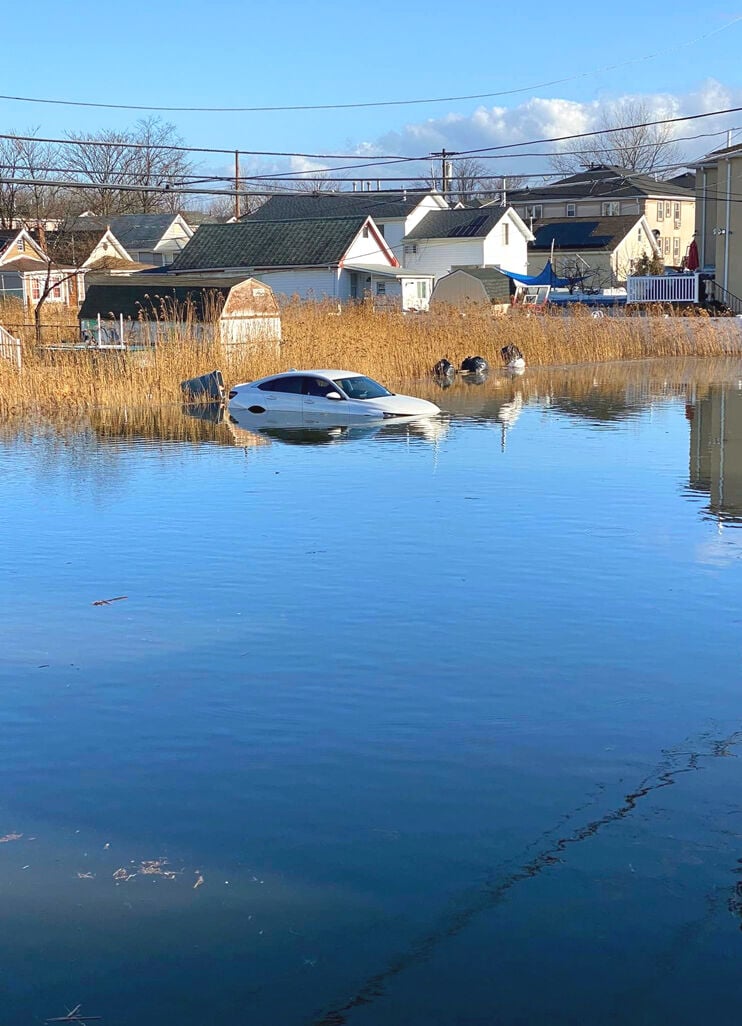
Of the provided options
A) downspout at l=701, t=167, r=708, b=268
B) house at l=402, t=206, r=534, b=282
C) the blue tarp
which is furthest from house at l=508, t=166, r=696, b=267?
downspout at l=701, t=167, r=708, b=268

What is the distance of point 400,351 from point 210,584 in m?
29.8

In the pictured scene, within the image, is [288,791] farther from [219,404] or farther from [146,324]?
[146,324]

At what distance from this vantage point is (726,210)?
2356 inches

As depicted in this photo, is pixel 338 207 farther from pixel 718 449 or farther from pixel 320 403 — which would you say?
pixel 718 449

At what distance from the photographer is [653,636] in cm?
1233

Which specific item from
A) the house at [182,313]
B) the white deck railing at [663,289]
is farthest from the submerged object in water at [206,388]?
the white deck railing at [663,289]

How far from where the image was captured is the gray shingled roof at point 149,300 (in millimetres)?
39250

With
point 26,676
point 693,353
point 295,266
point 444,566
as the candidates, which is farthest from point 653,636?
point 295,266

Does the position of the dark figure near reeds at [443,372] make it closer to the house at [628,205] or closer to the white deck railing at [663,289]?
the white deck railing at [663,289]

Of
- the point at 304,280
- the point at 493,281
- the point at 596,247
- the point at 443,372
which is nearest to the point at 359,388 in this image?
the point at 443,372

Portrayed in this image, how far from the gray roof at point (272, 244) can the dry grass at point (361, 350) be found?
16.5 metres

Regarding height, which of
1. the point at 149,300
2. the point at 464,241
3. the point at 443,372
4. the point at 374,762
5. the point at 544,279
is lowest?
the point at 374,762

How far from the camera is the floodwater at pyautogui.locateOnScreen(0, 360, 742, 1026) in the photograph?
6570mm

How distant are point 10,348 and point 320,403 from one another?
1064 cm
